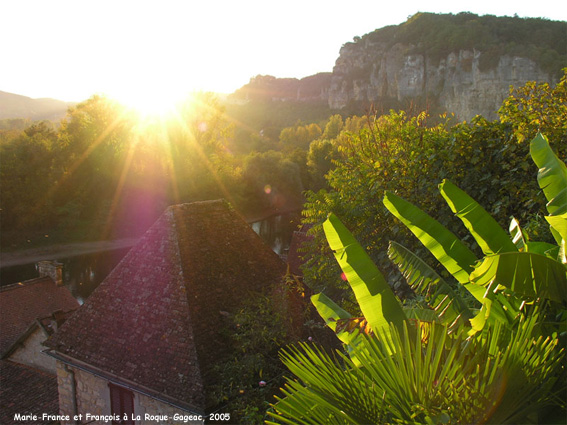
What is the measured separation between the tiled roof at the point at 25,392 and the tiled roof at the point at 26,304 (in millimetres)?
1417

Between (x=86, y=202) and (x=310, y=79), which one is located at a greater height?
(x=310, y=79)

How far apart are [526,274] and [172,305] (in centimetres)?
636

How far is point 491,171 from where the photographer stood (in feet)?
25.3

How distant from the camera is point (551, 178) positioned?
11.1 ft

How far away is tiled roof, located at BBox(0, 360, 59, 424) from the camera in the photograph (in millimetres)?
11383

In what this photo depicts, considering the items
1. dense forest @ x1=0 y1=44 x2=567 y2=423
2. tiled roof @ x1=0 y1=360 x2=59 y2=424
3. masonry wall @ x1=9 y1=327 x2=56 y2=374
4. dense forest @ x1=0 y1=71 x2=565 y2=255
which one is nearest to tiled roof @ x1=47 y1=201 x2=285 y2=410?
dense forest @ x1=0 y1=44 x2=567 y2=423

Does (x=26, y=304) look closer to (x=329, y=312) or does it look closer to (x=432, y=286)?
(x=329, y=312)

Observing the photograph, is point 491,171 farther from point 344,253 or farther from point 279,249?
point 279,249

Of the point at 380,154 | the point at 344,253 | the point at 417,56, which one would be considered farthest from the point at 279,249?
the point at 417,56

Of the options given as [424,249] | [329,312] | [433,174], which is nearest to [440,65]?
[433,174]

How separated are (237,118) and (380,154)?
342 ft

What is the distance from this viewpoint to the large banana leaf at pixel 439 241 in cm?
367

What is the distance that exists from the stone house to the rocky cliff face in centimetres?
4845

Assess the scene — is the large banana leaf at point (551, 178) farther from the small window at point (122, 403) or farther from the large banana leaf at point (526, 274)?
the small window at point (122, 403)
